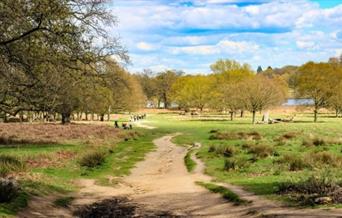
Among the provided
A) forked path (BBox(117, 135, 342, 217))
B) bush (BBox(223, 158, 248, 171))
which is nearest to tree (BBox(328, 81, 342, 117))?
forked path (BBox(117, 135, 342, 217))

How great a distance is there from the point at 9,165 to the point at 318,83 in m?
78.3

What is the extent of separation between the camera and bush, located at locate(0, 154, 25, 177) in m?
21.3

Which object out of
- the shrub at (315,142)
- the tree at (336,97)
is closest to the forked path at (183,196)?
the shrub at (315,142)

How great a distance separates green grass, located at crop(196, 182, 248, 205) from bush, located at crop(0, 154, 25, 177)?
7940 millimetres

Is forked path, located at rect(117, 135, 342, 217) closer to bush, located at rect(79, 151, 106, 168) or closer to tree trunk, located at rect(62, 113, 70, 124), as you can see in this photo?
bush, located at rect(79, 151, 106, 168)

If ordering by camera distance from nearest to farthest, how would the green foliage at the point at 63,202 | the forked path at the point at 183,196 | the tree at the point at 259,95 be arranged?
the forked path at the point at 183,196 → the green foliage at the point at 63,202 → the tree at the point at 259,95

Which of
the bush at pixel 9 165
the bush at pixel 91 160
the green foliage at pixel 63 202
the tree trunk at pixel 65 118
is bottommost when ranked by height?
the green foliage at pixel 63 202

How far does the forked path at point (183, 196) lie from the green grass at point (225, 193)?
21 centimetres

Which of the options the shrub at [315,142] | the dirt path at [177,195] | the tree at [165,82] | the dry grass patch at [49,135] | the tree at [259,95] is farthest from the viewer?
the tree at [165,82]

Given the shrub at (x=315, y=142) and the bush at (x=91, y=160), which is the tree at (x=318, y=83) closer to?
the shrub at (x=315, y=142)

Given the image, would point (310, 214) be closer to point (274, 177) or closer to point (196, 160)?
point (274, 177)

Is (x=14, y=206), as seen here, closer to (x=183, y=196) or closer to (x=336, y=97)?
(x=183, y=196)

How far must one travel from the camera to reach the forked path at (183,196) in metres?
14.4

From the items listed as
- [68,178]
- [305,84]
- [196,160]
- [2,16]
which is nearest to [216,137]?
[196,160]
